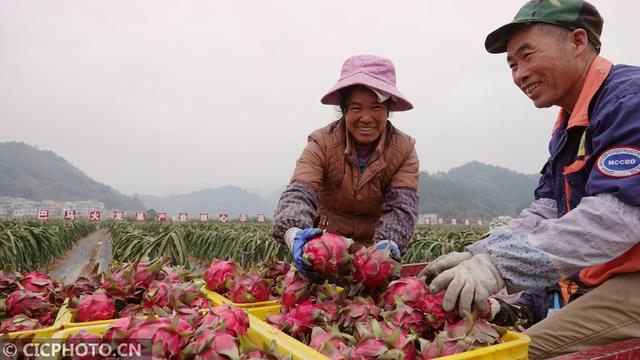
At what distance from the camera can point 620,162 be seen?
1.46 metres

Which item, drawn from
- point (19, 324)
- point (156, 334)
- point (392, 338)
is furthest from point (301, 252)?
point (19, 324)

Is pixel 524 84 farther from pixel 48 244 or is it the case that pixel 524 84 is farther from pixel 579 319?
pixel 48 244

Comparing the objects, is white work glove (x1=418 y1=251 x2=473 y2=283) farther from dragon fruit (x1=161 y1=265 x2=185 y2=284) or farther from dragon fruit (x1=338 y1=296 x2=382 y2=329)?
dragon fruit (x1=161 y1=265 x2=185 y2=284)

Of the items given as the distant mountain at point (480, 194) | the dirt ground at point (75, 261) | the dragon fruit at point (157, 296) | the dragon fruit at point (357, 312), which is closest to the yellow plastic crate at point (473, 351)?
the dragon fruit at point (357, 312)

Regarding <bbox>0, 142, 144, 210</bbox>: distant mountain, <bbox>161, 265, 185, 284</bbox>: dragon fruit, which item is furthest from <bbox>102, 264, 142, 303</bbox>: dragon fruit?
<bbox>0, 142, 144, 210</bbox>: distant mountain

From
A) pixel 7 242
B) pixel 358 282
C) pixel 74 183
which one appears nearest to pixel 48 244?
pixel 7 242

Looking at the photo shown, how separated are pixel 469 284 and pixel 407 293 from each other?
0.66 feet

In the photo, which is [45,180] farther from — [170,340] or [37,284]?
[170,340]

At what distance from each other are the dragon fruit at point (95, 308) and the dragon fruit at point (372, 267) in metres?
0.83

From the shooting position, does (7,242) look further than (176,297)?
Yes

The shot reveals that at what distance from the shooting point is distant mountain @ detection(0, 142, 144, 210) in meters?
107

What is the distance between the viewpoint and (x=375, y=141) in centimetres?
263

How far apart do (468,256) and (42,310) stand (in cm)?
149

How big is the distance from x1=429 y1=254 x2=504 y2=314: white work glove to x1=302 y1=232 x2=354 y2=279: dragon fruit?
31cm
